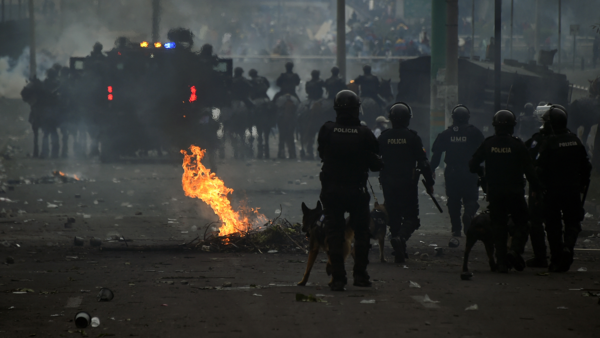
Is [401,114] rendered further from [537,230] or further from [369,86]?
[369,86]

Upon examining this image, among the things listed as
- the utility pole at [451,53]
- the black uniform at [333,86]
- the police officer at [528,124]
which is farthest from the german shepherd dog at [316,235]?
the black uniform at [333,86]

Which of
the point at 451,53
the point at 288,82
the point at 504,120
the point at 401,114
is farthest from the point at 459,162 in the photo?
the point at 288,82

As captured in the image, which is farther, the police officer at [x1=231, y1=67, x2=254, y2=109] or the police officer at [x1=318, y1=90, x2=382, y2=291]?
the police officer at [x1=231, y1=67, x2=254, y2=109]

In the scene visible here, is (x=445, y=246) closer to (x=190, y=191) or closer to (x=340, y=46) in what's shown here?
(x=190, y=191)

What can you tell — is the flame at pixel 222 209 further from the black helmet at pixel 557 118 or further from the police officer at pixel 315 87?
the police officer at pixel 315 87

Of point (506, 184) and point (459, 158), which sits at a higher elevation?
point (459, 158)

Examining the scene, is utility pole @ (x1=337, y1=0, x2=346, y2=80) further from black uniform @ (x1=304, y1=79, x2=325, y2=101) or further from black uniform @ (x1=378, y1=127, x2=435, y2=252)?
black uniform @ (x1=378, y1=127, x2=435, y2=252)

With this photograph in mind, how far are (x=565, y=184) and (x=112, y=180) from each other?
12.2 meters

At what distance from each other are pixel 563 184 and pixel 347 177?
2.57 m

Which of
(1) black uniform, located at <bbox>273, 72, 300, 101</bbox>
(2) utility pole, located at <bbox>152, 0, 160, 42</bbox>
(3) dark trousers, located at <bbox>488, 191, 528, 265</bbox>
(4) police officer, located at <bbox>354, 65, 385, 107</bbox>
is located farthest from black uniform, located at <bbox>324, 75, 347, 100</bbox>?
(3) dark trousers, located at <bbox>488, 191, 528, 265</bbox>

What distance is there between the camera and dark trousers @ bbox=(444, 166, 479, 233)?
40.3 feet

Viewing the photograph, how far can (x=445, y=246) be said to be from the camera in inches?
453

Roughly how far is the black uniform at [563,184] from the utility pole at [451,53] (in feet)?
27.5

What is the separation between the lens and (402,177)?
1056 cm
